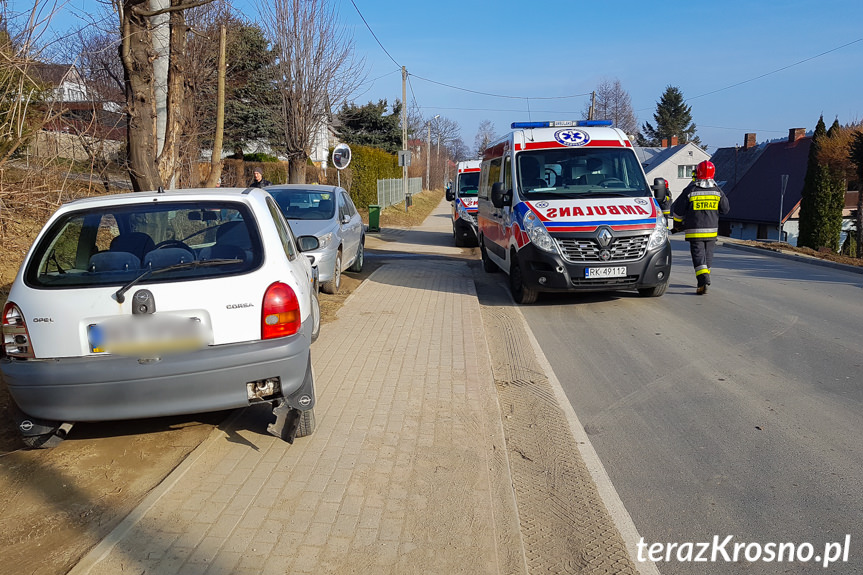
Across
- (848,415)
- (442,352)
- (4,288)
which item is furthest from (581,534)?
(4,288)

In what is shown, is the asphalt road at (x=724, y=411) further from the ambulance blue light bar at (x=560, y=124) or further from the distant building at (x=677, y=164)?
the distant building at (x=677, y=164)

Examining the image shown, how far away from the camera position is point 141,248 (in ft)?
14.9

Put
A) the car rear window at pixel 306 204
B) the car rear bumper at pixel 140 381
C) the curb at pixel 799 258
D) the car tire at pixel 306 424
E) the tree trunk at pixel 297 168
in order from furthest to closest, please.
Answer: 1. the tree trunk at pixel 297 168
2. the curb at pixel 799 258
3. the car rear window at pixel 306 204
4. the car tire at pixel 306 424
5. the car rear bumper at pixel 140 381

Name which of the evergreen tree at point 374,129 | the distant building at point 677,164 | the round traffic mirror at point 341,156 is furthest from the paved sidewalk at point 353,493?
the distant building at point 677,164

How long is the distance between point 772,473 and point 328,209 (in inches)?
332

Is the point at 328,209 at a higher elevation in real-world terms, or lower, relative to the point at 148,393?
higher

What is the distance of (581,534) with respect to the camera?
144 inches

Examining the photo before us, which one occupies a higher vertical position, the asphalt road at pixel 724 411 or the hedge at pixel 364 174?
the hedge at pixel 364 174

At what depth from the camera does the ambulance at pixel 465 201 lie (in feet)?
64.5

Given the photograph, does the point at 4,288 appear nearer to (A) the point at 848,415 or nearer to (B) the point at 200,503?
(B) the point at 200,503

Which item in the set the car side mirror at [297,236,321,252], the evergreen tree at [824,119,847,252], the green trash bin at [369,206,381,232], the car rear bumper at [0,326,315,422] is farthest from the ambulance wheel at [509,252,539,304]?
the evergreen tree at [824,119,847,252]

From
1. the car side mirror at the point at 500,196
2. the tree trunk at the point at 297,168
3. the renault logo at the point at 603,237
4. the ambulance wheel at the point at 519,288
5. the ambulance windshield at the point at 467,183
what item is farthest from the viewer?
the tree trunk at the point at 297,168

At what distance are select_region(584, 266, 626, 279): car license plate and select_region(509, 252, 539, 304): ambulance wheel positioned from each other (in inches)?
36.7

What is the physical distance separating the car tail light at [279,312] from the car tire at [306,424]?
0.68 metres
